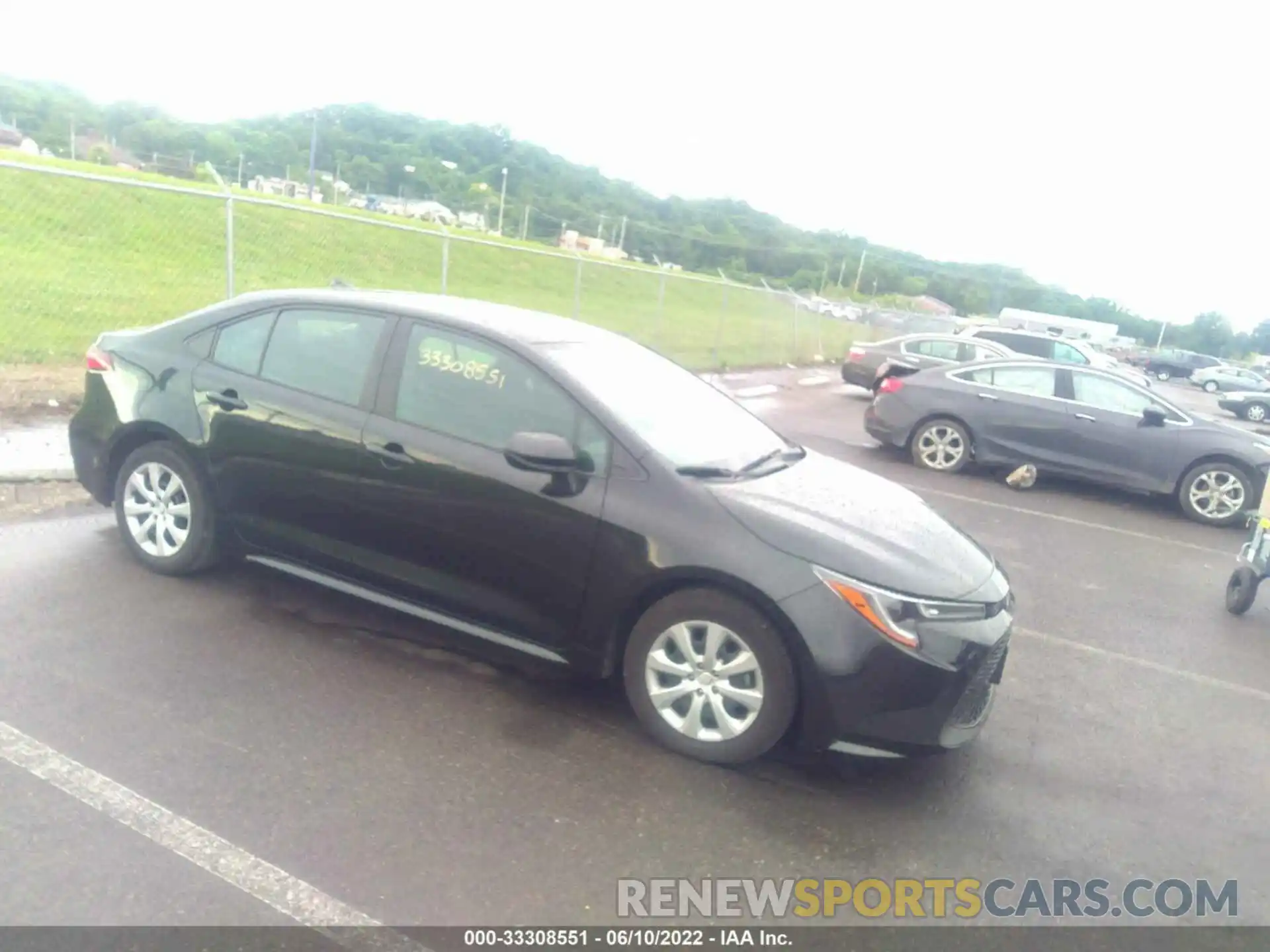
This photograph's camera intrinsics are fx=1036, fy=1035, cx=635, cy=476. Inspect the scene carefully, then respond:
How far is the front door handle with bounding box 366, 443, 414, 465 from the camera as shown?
4.52 metres

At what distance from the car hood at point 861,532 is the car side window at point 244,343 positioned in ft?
7.96

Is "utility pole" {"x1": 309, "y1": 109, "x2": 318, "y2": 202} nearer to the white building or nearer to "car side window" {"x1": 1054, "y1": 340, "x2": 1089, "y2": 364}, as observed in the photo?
"car side window" {"x1": 1054, "y1": 340, "x2": 1089, "y2": 364}

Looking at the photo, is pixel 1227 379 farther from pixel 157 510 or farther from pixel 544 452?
pixel 157 510

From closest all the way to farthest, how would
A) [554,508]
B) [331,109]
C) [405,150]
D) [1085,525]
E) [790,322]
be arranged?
[554,508], [1085,525], [790,322], [405,150], [331,109]

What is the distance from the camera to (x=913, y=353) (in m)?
17.7

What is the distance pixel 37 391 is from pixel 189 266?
4.88 meters

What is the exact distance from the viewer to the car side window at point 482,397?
4.32 metres

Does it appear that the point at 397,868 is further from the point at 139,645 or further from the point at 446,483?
the point at 139,645

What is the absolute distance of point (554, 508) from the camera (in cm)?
420

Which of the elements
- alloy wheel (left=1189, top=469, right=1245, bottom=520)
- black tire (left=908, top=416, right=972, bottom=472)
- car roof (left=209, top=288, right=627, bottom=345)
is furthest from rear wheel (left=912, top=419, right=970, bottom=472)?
car roof (left=209, top=288, right=627, bottom=345)

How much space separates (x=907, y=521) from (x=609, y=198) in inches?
1518

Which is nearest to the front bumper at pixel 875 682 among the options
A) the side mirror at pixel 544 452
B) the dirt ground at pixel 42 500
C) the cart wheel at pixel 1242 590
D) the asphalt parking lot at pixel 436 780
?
the asphalt parking lot at pixel 436 780

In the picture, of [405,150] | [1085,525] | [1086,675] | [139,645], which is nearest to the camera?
[139,645]

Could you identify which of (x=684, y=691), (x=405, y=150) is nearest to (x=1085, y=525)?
(x=684, y=691)
